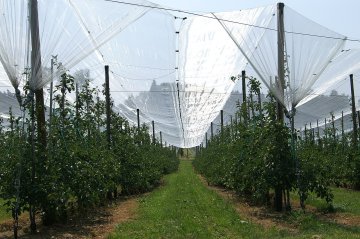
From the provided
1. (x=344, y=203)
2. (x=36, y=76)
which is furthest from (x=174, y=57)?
(x=36, y=76)

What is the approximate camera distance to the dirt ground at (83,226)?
26.7 feet

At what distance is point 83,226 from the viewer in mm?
9320

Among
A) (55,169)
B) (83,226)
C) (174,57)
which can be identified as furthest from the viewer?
(174,57)

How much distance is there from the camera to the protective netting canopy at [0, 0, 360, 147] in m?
8.34

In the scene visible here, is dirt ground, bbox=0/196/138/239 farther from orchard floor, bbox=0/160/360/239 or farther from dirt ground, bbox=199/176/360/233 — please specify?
dirt ground, bbox=199/176/360/233

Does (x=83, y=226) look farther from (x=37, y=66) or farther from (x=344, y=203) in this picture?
(x=344, y=203)

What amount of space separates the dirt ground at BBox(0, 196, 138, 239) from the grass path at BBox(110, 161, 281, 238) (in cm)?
34

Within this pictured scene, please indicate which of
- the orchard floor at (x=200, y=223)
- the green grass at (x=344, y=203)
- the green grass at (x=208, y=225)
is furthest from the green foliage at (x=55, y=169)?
the green grass at (x=344, y=203)

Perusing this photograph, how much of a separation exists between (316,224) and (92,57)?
792 cm

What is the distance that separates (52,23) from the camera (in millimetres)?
8578

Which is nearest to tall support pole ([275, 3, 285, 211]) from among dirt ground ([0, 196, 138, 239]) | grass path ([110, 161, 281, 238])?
grass path ([110, 161, 281, 238])

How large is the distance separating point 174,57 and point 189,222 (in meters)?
7.44

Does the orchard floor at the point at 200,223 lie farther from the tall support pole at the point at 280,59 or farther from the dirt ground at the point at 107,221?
the tall support pole at the point at 280,59

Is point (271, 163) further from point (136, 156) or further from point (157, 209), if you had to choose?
point (136, 156)
